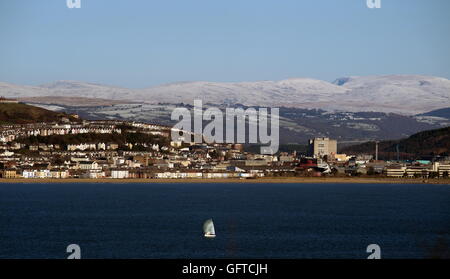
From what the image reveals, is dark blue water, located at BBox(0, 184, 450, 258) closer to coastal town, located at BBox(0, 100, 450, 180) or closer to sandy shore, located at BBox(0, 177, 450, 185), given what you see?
sandy shore, located at BBox(0, 177, 450, 185)

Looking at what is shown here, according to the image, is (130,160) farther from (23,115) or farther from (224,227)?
(224,227)

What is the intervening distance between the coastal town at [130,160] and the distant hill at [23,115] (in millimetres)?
3061

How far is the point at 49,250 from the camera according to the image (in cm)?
4244

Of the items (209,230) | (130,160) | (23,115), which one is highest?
(23,115)

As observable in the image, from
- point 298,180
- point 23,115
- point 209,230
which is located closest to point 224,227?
point 209,230

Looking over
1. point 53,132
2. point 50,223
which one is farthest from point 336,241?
point 53,132

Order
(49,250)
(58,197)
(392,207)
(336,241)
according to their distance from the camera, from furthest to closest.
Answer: (58,197), (392,207), (336,241), (49,250)

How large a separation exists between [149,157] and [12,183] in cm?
2900

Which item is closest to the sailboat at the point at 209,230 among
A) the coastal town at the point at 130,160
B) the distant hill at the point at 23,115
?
the coastal town at the point at 130,160

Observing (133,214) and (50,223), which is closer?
(50,223)

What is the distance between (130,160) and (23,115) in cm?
4584

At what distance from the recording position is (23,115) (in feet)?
606

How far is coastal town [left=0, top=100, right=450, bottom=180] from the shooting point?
133750 mm
